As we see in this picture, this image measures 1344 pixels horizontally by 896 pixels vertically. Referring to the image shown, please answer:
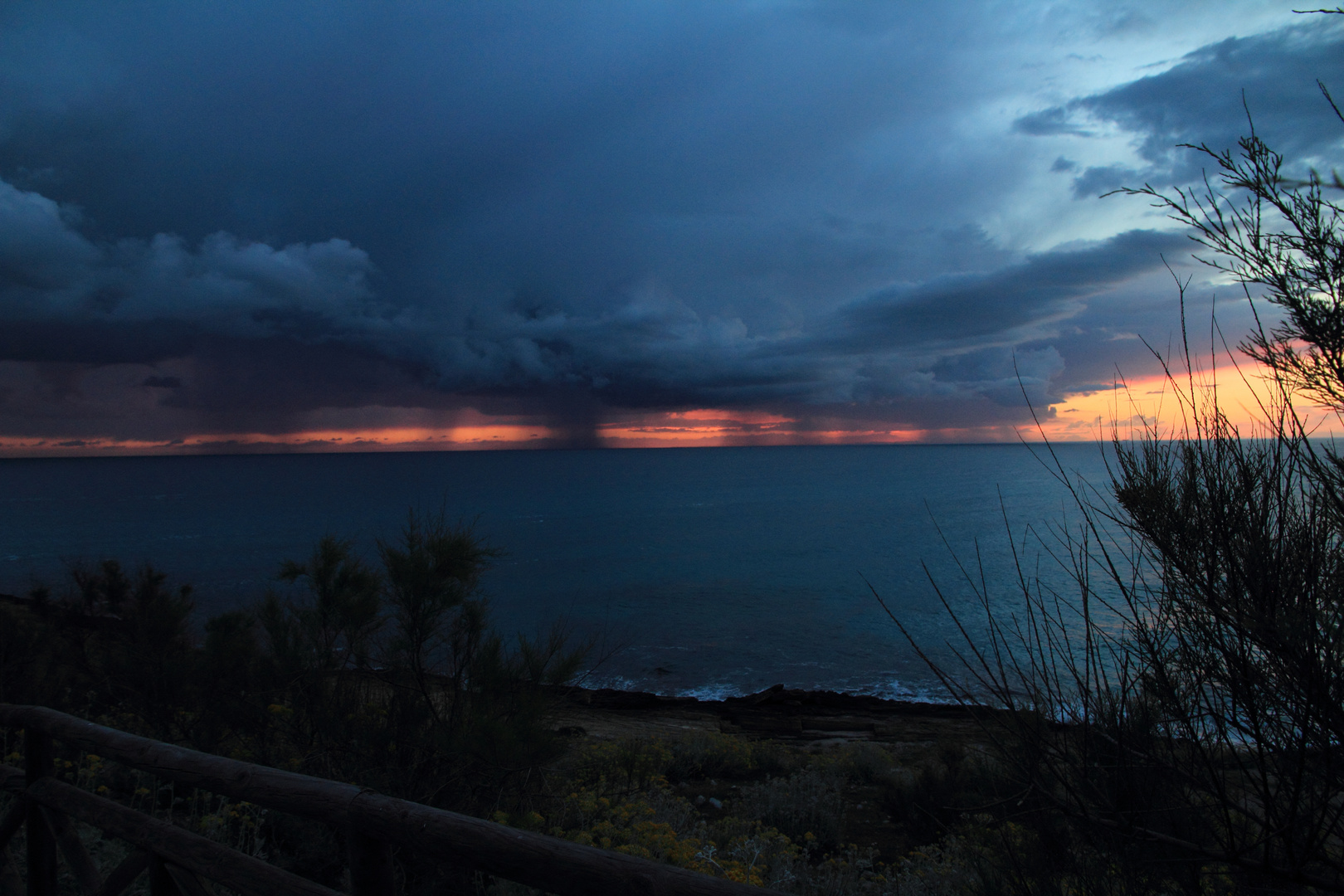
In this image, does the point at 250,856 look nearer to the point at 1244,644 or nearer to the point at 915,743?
the point at 1244,644

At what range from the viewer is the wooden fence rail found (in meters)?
1.82

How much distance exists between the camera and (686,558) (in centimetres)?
4506

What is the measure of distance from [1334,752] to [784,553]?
44.7 meters

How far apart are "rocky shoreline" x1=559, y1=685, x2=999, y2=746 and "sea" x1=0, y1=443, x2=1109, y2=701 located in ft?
5.80

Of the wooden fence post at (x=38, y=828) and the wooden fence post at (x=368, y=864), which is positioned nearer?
the wooden fence post at (x=368, y=864)

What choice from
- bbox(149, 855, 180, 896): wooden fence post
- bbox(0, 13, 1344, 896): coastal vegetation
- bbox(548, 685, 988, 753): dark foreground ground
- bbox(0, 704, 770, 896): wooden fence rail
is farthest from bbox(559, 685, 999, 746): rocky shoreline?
bbox(149, 855, 180, 896): wooden fence post

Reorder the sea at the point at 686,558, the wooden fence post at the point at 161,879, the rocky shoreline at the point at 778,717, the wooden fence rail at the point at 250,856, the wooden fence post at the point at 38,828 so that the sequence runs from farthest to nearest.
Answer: the sea at the point at 686,558 < the rocky shoreline at the point at 778,717 < the wooden fence post at the point at 38,828 < the wooden fence post at the point at 161,879 < the wooden fence rail at the point at 250,856

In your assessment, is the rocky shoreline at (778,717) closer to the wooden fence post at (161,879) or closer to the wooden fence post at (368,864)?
the wooden fence post at (161,879)

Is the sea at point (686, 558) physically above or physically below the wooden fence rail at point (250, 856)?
below

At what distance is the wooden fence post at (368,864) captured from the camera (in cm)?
221

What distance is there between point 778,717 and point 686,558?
2818cm

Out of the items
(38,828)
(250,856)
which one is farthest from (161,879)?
(38,828)

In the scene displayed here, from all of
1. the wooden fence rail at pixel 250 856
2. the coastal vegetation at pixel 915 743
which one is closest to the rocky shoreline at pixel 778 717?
the coastal vegetation at pixel 915 743

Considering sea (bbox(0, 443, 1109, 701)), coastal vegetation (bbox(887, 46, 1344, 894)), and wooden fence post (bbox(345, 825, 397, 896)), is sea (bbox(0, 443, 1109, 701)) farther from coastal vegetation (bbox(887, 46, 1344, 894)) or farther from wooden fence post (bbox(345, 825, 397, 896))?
wooden fence post (bbox(345, 825, 397, 896))
